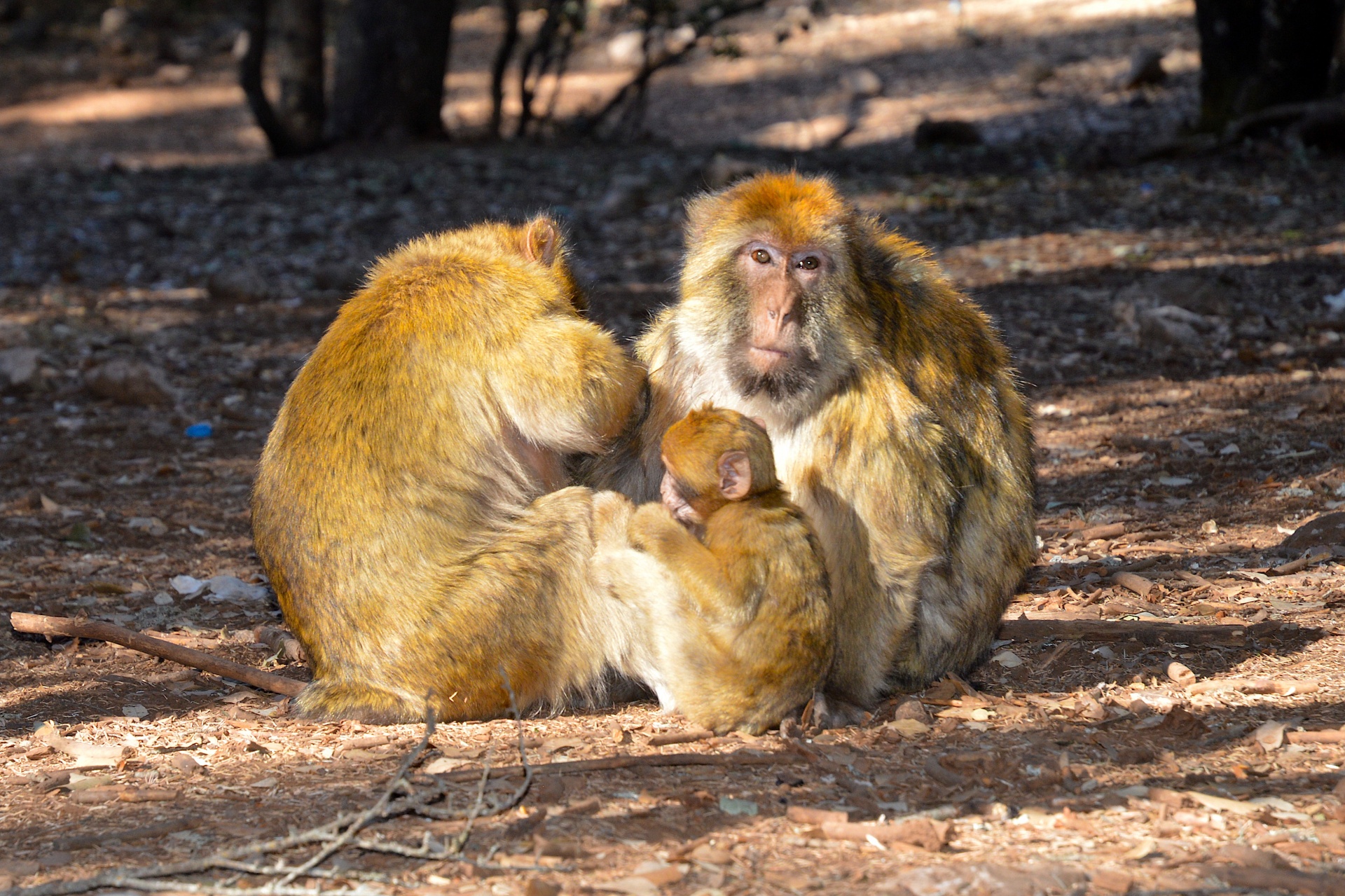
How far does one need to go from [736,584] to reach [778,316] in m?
0.71

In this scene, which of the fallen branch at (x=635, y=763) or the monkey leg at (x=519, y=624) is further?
the monkey leg at (x=519, y=624)

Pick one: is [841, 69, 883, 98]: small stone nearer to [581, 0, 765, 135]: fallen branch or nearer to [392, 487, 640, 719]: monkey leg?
[581, 0, 765, 135]: fallen branch

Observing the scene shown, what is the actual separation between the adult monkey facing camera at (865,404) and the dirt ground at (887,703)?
0.28 m

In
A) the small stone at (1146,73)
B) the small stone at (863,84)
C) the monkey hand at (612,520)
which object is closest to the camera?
the monkey hand at (612,520)

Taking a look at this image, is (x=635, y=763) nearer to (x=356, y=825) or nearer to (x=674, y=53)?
(x=356, y=825)

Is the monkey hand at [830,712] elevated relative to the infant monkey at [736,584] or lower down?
lower down

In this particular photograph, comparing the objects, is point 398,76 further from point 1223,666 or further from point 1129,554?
point 1223,666

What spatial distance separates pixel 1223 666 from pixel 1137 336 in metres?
4.25

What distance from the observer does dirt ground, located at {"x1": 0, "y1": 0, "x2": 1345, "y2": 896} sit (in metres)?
3.07

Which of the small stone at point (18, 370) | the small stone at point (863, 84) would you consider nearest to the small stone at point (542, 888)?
the small stone at point (18, 370)

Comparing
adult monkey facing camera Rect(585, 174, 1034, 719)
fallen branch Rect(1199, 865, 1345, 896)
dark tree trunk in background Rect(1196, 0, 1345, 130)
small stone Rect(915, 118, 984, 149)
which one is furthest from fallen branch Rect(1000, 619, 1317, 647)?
small stone Rect(915, 118, 984, 149)

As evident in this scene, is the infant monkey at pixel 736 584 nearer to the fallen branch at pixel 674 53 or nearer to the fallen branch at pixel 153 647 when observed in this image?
the fallen branch at pixel 153 647

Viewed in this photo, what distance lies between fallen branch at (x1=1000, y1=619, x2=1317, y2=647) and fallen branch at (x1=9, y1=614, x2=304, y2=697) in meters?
2.29

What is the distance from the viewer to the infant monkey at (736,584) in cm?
356
